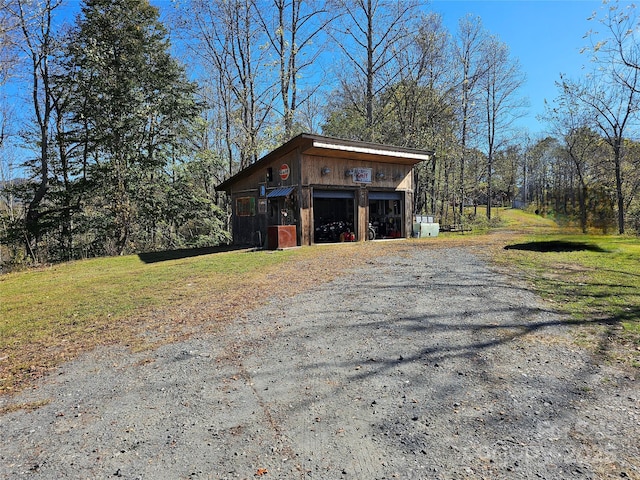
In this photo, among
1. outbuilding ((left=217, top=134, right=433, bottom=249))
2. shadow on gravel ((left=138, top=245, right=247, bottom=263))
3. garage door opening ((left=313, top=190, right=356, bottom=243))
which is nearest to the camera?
shadow on gravel ((left=138, top=245, right=247, bottom=263))

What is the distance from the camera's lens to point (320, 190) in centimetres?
1401

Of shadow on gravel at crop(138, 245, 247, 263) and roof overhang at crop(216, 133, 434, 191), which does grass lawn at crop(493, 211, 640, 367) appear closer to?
roof overhang at crop(216, 133, 434, 191)

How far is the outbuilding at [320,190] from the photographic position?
42.9ft

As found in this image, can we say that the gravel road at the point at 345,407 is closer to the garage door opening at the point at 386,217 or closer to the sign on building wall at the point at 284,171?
the sign on building wall at the point at 284,171

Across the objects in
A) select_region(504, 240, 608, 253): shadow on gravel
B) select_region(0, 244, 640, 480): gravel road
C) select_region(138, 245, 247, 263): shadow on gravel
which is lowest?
select_region(0, 244, 640, 480): gravel road

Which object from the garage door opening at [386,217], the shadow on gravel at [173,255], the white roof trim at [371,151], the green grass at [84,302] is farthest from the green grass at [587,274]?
the shadow on gravel at [173,255]

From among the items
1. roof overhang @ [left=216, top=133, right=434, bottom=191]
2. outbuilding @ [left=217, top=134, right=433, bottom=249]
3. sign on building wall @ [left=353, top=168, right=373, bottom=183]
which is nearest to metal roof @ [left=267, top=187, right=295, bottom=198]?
outbuilding @ [left=217, top=134, right=433, bottom=249]

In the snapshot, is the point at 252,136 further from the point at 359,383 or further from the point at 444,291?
the point at 359,383

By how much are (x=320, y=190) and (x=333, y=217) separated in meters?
5.05

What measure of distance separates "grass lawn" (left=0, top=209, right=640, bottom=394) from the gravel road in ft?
1.67

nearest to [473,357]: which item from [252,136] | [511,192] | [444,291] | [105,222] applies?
[444,291]

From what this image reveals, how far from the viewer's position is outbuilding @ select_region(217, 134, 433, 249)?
42.9ft

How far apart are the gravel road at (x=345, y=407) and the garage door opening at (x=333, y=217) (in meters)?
10.5

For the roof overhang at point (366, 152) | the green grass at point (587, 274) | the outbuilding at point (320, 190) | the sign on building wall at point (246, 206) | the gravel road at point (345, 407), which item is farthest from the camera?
the sign on building wall at point (246, 206)
